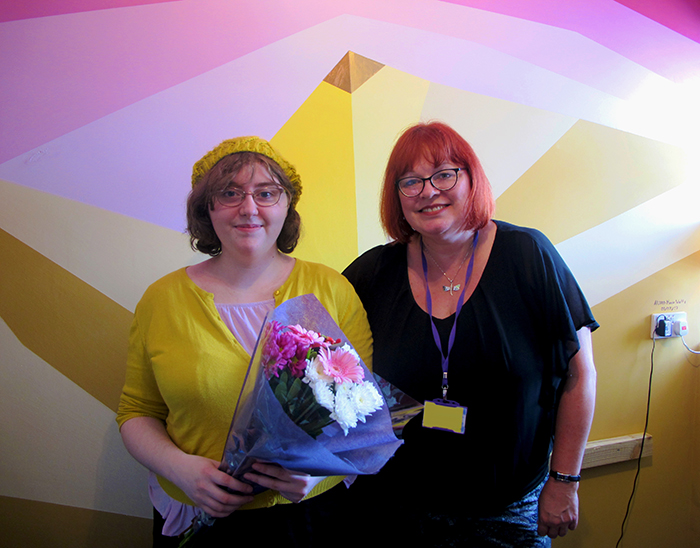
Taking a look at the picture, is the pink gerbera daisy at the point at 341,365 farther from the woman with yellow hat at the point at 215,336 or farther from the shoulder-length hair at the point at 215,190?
the shoulder-length hair at the point at 215,190

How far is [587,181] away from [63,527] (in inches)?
119

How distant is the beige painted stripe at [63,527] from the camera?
1.65 metres

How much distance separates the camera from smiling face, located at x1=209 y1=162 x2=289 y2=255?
118 cm

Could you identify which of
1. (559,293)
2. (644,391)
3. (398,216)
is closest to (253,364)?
(398,216)

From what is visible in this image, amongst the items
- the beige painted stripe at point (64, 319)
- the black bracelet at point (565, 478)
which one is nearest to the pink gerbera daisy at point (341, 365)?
the black bracelet at point (565, 478)

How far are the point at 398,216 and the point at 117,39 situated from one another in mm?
1358

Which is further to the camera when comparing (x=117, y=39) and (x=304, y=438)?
(x=117, y=39)

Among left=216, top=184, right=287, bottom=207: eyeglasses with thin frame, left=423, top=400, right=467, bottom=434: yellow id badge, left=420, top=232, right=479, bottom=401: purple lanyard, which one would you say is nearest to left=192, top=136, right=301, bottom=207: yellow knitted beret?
left=216, top=184, right=287, bottom=207: eyeglasses with thin frame

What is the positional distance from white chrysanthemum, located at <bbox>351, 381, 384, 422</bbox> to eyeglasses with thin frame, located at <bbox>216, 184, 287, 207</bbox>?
649 mm

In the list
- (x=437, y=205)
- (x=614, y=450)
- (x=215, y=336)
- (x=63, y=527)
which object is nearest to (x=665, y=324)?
(x=614, y=450)

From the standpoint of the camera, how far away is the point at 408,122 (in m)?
1.99

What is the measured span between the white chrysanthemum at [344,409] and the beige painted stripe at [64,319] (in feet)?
4.21

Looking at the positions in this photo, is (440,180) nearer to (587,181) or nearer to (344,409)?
(344,409)

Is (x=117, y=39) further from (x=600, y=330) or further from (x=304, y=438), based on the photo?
(x=600, y=330)
